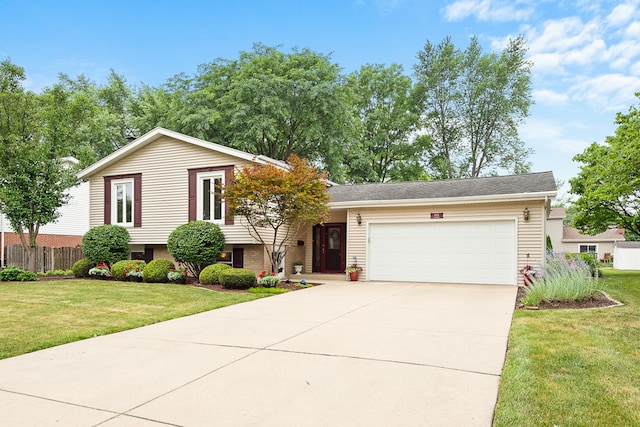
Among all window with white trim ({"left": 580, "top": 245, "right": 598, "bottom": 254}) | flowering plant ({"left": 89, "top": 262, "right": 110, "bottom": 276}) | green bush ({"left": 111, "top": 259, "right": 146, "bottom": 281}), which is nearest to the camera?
green bush ({"left": 111, "top": 259, "right": 146, "bottom": 281})

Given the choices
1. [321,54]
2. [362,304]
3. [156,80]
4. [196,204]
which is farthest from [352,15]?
[156,80]

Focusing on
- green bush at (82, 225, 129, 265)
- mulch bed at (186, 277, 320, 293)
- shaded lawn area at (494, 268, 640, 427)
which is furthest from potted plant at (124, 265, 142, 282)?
shaded lawn area at (494, 268, 640, 427)

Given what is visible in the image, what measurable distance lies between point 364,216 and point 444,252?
280cm

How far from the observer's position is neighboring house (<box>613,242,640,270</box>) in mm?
29234

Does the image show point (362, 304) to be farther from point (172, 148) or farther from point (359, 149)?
point (359, 149)

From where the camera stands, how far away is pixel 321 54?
26922 millimetres

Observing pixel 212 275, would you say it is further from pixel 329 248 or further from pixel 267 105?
pixel 267 105

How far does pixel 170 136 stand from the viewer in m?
15.1

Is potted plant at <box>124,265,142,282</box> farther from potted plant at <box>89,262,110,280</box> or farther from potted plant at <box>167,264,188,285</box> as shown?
potted plant at <box>89,262,110,280</box>

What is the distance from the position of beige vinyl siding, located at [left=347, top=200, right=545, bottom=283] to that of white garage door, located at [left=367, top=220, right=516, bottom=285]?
7.5 inches

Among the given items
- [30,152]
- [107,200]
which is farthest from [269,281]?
[30,152]

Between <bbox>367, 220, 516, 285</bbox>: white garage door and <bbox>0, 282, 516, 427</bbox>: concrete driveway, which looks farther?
<bbox>367, 220, 516, 285</bbox>: white garage door

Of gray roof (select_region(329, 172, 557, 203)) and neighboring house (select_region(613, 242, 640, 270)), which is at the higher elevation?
gray roof (select_region(329, 172, 557, 203))

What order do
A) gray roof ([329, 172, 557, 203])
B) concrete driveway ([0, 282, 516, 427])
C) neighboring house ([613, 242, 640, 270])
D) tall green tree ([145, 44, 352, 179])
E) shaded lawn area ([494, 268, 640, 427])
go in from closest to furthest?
1. shaded lawn area ([494, 268, 640, 427])
2. concrete driveway ([0, 282, 516, 427])
3. gray roof ([329, 172, 557, 203])
4. tall green tree ([145, 44, 352, 179])
5. neighboring house ([613, 242, 640, 270])
